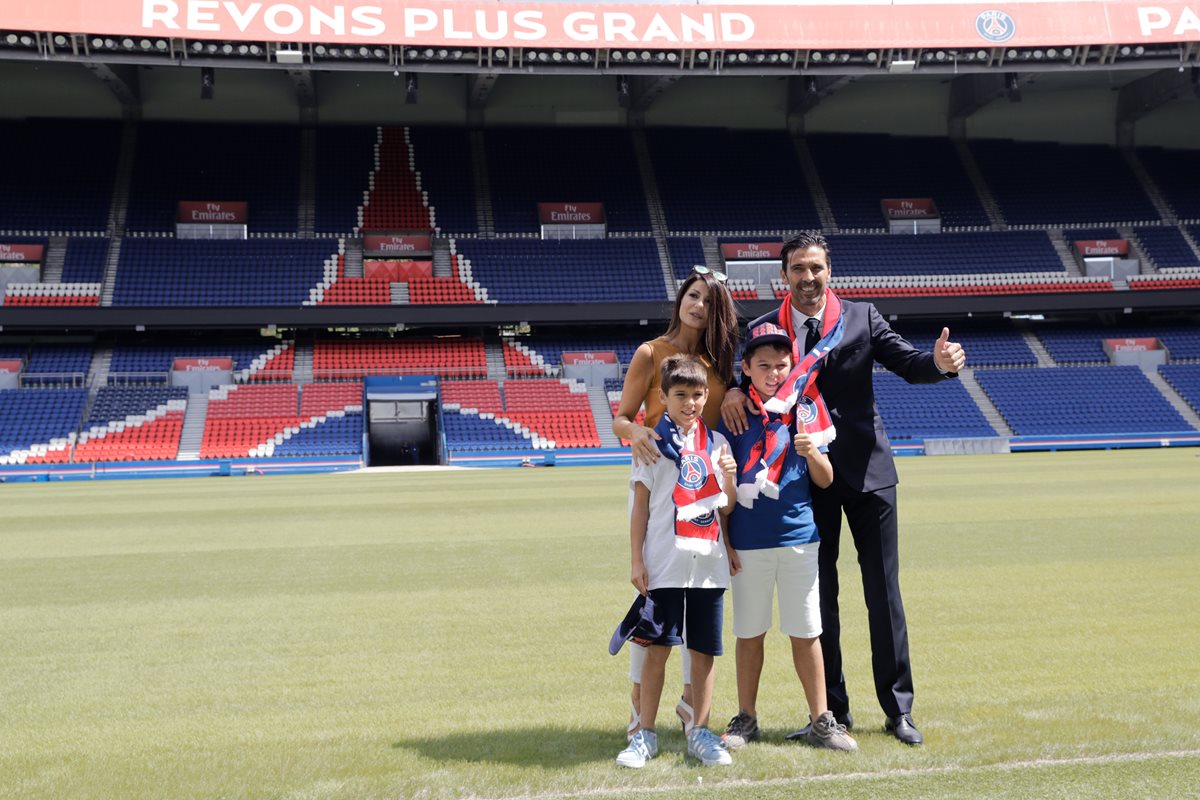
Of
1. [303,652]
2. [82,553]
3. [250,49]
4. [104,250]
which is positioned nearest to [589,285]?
[250,49]

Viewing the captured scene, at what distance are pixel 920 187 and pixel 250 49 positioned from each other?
29107mm

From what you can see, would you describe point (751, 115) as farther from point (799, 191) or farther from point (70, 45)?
point (70, 45)

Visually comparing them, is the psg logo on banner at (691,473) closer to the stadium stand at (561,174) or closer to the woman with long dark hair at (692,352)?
the woman with long dark hair at (692,352)

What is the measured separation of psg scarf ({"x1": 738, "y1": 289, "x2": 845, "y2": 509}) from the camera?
439 cm

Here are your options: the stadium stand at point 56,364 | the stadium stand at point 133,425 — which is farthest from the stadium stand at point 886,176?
the stadium stand at point 56,364

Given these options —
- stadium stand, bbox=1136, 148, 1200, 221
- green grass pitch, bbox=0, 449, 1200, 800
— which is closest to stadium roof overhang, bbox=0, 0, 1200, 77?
stadium stand, bbox=1136, 148, 1200, 221

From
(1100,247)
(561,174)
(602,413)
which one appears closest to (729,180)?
(561,174)

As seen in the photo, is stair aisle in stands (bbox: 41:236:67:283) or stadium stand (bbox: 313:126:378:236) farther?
stadium stand (bbox: 313:126:378:236)

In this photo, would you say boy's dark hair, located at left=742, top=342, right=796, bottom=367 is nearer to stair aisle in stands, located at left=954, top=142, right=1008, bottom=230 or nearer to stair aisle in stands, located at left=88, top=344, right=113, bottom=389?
stair aisle in stands, located at left=88, top=344, right=113, bottom=389

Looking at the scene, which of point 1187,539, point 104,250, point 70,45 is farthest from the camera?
point 104,250

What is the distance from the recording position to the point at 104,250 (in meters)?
40.1

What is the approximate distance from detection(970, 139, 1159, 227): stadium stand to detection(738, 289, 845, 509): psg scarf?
4501cm

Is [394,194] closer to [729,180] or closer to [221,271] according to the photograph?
[221,271]

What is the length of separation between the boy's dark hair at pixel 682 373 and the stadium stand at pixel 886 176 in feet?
141
